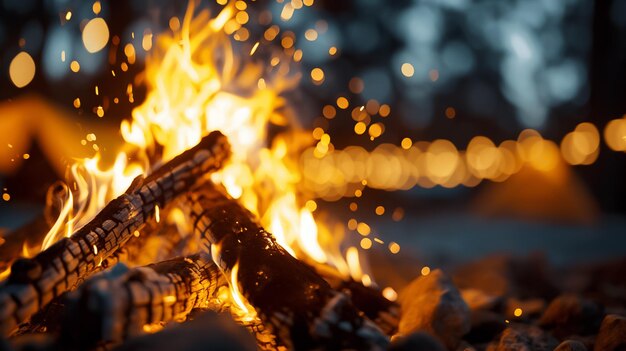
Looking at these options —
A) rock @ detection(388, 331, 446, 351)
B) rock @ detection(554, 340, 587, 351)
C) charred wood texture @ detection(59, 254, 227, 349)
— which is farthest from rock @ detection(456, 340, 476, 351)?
charred wood texture @ detection(59, 254, 227, 349)

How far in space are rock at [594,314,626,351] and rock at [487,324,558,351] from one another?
26 centimetres

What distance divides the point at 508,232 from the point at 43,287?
1175 cm

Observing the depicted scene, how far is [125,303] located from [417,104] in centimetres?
3124

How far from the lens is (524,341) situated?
3270 mm

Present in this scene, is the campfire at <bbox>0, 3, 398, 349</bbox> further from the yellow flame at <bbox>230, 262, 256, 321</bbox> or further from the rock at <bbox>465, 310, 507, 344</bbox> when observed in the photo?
the rock at <bbox>465, 310, 507, 344</bbox>

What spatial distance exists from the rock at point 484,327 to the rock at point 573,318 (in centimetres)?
37

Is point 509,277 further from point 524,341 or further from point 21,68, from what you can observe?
point 21,68

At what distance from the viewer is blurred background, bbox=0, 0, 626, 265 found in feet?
21.5

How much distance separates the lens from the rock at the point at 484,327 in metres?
3.69

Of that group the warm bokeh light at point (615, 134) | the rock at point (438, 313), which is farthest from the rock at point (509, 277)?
the warm bokeh light at point (615, 134)

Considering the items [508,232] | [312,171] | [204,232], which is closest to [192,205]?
[204,232]

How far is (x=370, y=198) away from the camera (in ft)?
68.2

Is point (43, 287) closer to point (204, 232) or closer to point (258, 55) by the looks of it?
point (204, 232)

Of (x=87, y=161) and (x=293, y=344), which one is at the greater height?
(x=87, y=161)
